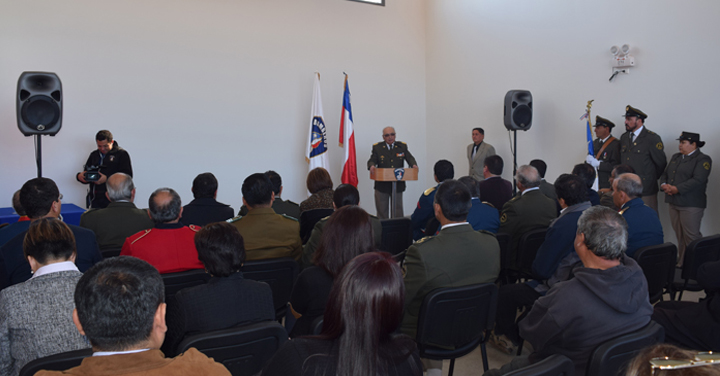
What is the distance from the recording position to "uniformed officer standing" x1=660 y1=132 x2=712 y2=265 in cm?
489

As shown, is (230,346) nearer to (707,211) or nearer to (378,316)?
(378,316)

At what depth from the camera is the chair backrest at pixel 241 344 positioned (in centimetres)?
171

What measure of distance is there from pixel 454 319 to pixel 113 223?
2.32m

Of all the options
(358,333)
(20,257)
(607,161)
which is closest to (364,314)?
(358,333)

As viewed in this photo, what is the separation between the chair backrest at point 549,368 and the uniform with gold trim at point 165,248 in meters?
1.85

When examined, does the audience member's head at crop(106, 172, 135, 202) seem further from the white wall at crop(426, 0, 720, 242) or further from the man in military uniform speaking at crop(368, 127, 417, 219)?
the white wall at crop(426, 0, 720, 242)

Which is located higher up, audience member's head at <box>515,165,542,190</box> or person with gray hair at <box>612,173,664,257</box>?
audience member's head at <box>515,165,542,190</box>

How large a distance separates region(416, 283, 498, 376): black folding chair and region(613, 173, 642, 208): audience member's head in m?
1.45

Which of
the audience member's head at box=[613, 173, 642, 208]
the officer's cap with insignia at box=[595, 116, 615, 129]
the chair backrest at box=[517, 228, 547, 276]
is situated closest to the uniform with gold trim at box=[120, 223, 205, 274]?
the chair backrest at box=[517, 228, 547, 276]

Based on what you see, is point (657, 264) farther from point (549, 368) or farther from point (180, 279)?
point (180, 279)

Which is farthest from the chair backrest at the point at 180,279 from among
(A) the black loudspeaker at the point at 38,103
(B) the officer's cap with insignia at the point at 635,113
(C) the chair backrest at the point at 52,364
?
(B) the officer's cap with insignia at the point at 635,113

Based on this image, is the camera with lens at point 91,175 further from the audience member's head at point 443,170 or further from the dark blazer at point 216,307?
the dark blazer at point 216,307

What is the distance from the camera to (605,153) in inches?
231

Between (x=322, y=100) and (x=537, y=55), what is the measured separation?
10.8 feet
